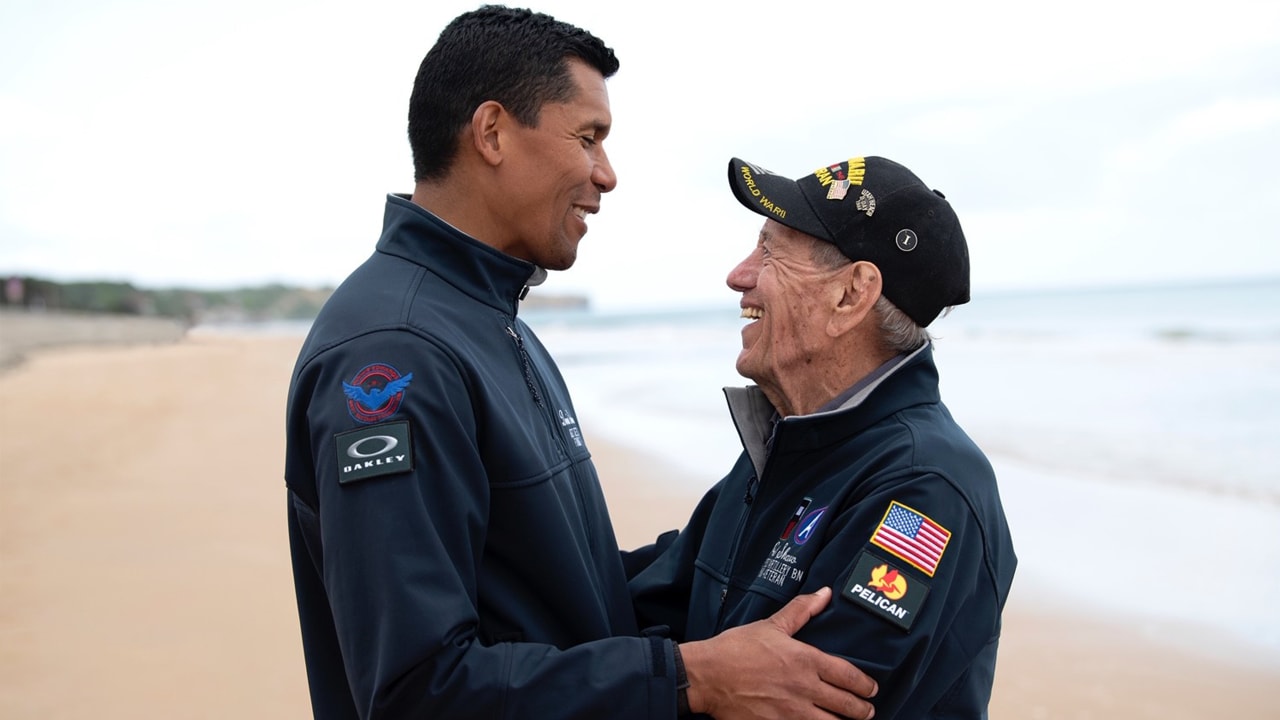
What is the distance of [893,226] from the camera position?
2336mm

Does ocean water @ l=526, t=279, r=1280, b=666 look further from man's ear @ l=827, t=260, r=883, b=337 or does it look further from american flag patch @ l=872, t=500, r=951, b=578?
american flag patch @ l=872, t=500, r=951, b=578

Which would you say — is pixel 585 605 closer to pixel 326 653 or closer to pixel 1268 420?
pixel 326 653

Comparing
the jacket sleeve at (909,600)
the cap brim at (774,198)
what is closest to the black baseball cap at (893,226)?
the cap brim at (774,198)

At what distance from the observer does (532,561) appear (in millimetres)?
2078

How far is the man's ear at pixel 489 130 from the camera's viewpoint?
7.46 ft

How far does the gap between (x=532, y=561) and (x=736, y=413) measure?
0.76 metres

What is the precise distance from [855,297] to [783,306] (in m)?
0.17

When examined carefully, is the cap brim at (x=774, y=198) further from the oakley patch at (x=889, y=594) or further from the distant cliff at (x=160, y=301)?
the distant cliff at (x=160, y=301)

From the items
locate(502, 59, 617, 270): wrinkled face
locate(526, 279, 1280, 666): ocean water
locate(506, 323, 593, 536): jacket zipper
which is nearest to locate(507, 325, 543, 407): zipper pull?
locate(506, 323, 593, 536): jacket zipper

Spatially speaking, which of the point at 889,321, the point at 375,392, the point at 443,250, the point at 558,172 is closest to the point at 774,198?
the point at 889,321

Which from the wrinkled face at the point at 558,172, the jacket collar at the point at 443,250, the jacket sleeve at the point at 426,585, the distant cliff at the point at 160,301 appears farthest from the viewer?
the distant cliff at the point at 160,301

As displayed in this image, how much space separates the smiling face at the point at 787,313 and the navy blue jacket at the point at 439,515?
554mm

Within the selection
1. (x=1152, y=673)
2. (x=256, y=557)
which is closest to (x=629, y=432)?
(x=256, y=557)

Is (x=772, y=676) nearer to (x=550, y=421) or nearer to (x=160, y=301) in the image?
(x=550, y=421)
